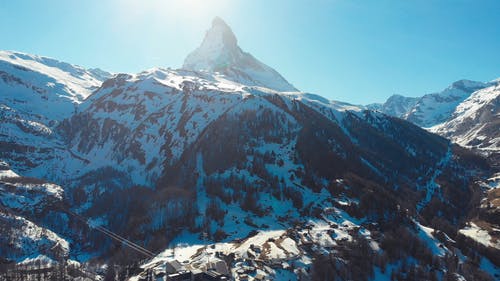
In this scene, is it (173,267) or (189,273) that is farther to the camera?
(173,267)

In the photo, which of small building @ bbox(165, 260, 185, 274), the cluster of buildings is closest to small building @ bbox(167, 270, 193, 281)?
the cluster of buildings

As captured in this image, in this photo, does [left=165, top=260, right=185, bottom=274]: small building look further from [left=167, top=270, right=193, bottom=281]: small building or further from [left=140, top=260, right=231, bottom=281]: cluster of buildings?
[left=167, top=270, right=193, bottom=281]: small building

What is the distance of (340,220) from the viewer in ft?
558

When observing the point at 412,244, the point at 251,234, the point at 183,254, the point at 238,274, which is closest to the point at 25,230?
the point at 183,254

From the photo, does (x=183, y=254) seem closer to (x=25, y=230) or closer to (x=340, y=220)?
(x=340, y=220)

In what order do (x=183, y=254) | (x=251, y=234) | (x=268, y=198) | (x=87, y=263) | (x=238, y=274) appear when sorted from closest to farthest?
(x=238, y=274), (x=183, y=254), (x=251, y=234), (x=87, y=263), (x=268, y=198)

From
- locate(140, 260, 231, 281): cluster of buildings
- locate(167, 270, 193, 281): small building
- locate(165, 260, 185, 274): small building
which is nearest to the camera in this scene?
locate(167, 270, 193, 281): small building

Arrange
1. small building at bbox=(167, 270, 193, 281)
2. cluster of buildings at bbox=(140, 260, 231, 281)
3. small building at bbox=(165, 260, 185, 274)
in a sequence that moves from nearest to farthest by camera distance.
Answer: small building at bbox=(167, 270, 193, 281)
cluster of buildings at bbox=(140, 260, 231, 281)
small building at bbox=(165, 260, 185, 274)

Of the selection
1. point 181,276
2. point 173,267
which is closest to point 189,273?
point 181,276

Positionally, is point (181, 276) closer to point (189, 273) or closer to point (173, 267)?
point (189, 273)

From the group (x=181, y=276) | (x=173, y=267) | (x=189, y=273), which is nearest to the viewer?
(x=181, y=276)

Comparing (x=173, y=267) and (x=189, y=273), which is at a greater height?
(x=189, y=273)

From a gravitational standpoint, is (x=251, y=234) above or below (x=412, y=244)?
below

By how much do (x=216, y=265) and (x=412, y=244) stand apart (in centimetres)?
7825
